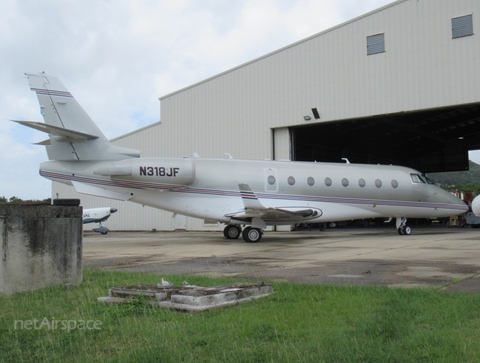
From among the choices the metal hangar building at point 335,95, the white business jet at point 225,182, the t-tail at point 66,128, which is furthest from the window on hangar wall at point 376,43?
the t-tail at point 66,128

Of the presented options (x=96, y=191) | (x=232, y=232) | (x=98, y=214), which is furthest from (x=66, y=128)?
(x=98, y=214)

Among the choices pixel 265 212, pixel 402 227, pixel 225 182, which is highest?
pixel 225 182

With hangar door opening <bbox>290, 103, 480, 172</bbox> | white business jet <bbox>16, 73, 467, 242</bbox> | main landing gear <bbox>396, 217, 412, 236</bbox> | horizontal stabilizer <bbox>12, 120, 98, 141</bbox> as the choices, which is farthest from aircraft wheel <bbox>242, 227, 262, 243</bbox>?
hangar door opening <bbox>290, 103, 480, 172</bbox>

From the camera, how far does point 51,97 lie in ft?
54.6

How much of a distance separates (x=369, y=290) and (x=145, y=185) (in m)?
12.8

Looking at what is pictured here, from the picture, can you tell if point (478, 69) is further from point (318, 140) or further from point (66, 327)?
point (66, 327)

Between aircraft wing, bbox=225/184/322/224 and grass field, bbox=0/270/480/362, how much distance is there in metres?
11.1

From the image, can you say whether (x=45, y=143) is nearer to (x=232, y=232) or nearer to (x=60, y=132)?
(x=60, y=132)

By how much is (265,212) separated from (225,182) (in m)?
2.28

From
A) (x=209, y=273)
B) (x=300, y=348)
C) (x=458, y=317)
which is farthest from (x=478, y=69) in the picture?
(x=300, y=348)

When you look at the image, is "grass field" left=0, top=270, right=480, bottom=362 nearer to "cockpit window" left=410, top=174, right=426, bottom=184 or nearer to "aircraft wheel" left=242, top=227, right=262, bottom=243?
"aircraft wheel" left=242, top=227, right=262, bottom=243

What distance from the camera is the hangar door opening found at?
31.1m

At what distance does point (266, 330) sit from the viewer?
14.7 ft

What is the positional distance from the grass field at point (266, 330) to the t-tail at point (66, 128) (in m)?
11.7
